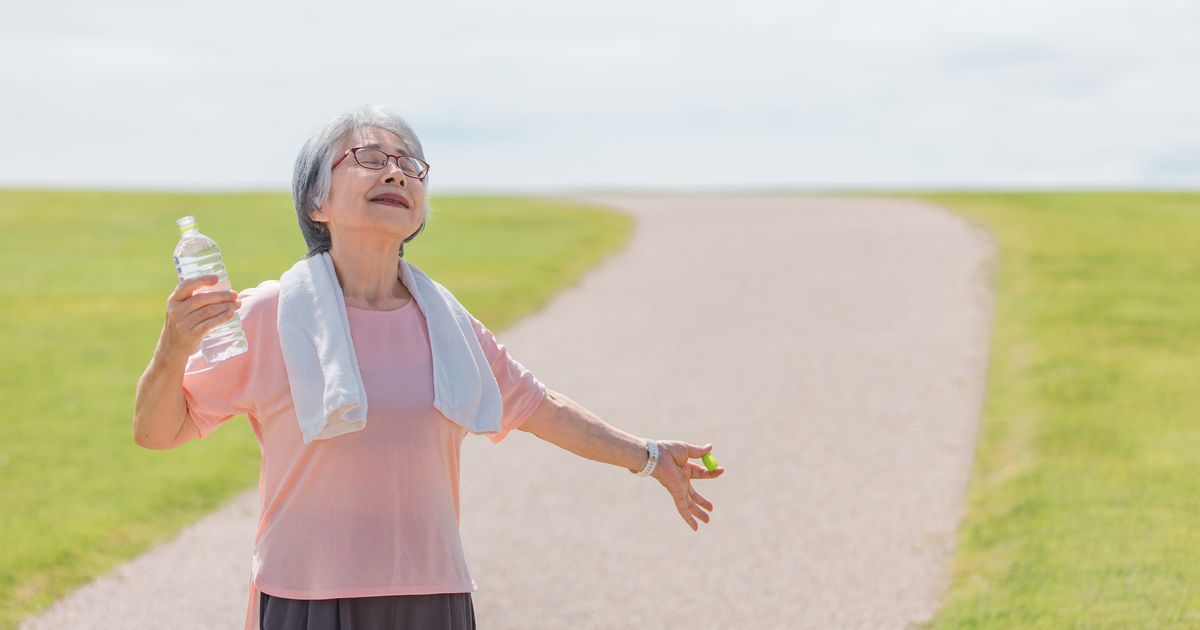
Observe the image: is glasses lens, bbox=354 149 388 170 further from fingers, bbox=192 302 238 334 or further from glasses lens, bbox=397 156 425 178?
fingers, bbox=192 302 238 334

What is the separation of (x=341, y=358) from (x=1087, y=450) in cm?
807

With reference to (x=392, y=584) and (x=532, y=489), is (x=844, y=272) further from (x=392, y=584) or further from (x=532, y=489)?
(x=392, y=584)

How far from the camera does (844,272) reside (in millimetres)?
17984

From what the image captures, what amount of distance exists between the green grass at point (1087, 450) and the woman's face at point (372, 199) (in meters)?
4.25

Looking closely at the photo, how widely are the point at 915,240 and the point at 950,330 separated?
6.69 metres

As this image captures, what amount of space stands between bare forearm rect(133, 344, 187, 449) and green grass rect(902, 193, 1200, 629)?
450 cm

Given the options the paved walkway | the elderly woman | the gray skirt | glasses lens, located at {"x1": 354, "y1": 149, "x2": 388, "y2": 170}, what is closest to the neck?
the elderly woman

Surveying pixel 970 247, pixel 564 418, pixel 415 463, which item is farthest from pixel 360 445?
pixel 970 247

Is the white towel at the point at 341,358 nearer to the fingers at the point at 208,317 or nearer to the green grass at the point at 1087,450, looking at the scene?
the fingers at the point at 208,317

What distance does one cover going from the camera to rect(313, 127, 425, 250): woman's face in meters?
3.16

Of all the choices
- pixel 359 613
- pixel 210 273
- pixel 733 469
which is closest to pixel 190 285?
pixel 210 273

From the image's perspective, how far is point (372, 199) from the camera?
3.17 m

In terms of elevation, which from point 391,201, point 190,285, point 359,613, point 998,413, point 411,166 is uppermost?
point 411,166

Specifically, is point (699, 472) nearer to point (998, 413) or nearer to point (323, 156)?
point (323, 156)
